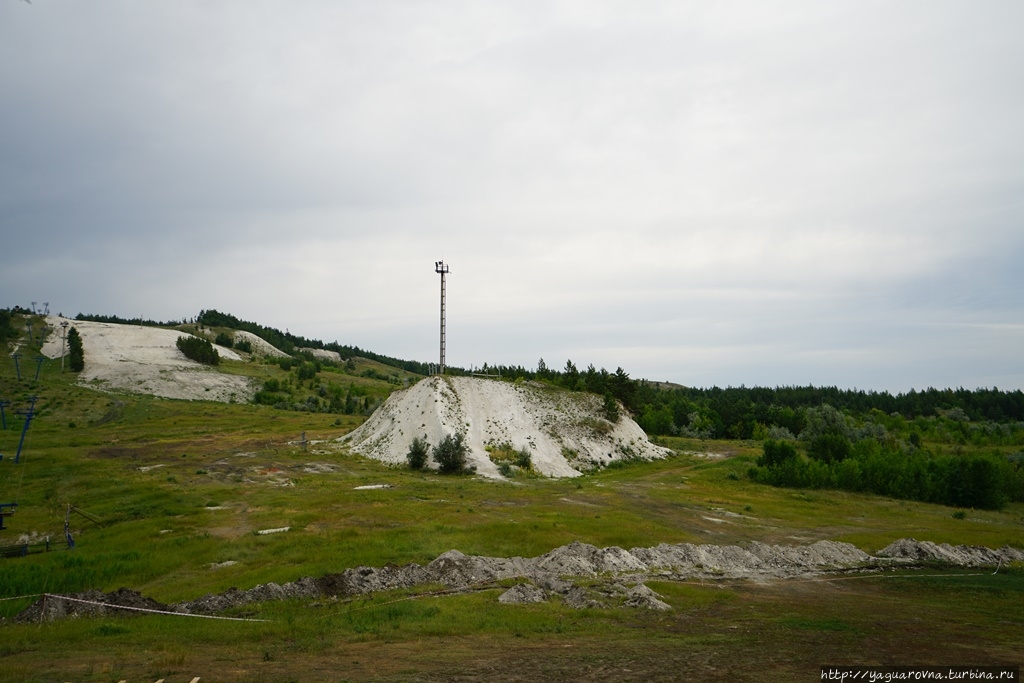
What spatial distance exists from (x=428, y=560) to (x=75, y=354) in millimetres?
142154

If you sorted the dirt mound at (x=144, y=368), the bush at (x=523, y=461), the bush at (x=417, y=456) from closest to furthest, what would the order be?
the bush at (x=417, y=456), the bush at (x=523, y=461), the dirt mound at (x=144, y=368)

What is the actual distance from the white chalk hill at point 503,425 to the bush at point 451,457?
79.1 inches

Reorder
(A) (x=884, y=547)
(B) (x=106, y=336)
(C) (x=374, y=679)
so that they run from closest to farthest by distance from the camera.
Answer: (C) (x=374, y=679) → (A) (x=884, y=547) → (B) (x=106, y=336)

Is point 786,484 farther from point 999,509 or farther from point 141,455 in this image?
point 141,455

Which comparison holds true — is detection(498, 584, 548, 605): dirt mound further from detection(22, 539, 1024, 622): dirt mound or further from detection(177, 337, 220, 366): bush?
detection(177, 337, 220, 366): bush

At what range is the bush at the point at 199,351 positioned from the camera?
157875mm

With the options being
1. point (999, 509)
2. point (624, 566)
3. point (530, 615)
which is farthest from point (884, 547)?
point (999, 509)

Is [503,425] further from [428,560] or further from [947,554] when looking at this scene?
[947,554]

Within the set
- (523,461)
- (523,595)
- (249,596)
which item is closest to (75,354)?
(523,461)

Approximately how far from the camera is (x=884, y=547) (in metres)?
41.0

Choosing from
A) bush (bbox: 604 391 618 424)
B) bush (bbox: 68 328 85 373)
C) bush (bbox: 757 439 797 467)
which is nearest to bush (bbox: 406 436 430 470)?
bush (bbox: 604 391 618 424)

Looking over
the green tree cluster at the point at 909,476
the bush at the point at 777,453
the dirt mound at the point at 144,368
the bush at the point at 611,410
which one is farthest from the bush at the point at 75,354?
the bush at the point at 777,453

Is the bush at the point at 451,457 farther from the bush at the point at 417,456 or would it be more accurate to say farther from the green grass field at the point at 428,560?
the green grass field at the point at 428,560

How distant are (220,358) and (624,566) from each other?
158m
